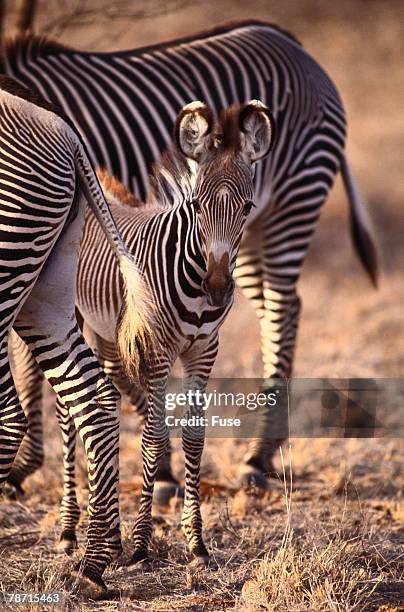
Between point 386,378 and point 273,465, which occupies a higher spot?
point 386,378

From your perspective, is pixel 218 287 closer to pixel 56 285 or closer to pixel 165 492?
pixel 56 285

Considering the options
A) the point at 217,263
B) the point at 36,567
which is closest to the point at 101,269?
the point at 217,263

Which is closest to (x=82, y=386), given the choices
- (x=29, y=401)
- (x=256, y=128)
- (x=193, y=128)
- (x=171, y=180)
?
(x=171, y=180)

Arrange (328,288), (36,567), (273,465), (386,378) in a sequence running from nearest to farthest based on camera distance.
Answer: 1. (36,567)
2. (273,465)
3. (386,378)
4. (328,288)

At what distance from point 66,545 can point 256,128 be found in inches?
89.2

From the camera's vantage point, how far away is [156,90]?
21.9 ft

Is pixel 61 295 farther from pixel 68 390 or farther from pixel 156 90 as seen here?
pixel 156 90

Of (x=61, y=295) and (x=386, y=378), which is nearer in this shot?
(x=61, y=295)

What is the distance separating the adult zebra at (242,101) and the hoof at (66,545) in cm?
116

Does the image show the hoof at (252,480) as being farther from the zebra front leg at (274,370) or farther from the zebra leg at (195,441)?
the zebra leg at (195,441)

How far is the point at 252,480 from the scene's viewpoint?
6387 millimetres

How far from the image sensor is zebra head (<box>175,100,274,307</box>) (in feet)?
14.1

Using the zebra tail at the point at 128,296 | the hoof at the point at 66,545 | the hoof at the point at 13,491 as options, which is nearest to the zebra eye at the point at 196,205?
the zebra tail at the point at 128,296

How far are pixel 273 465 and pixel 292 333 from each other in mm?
975
